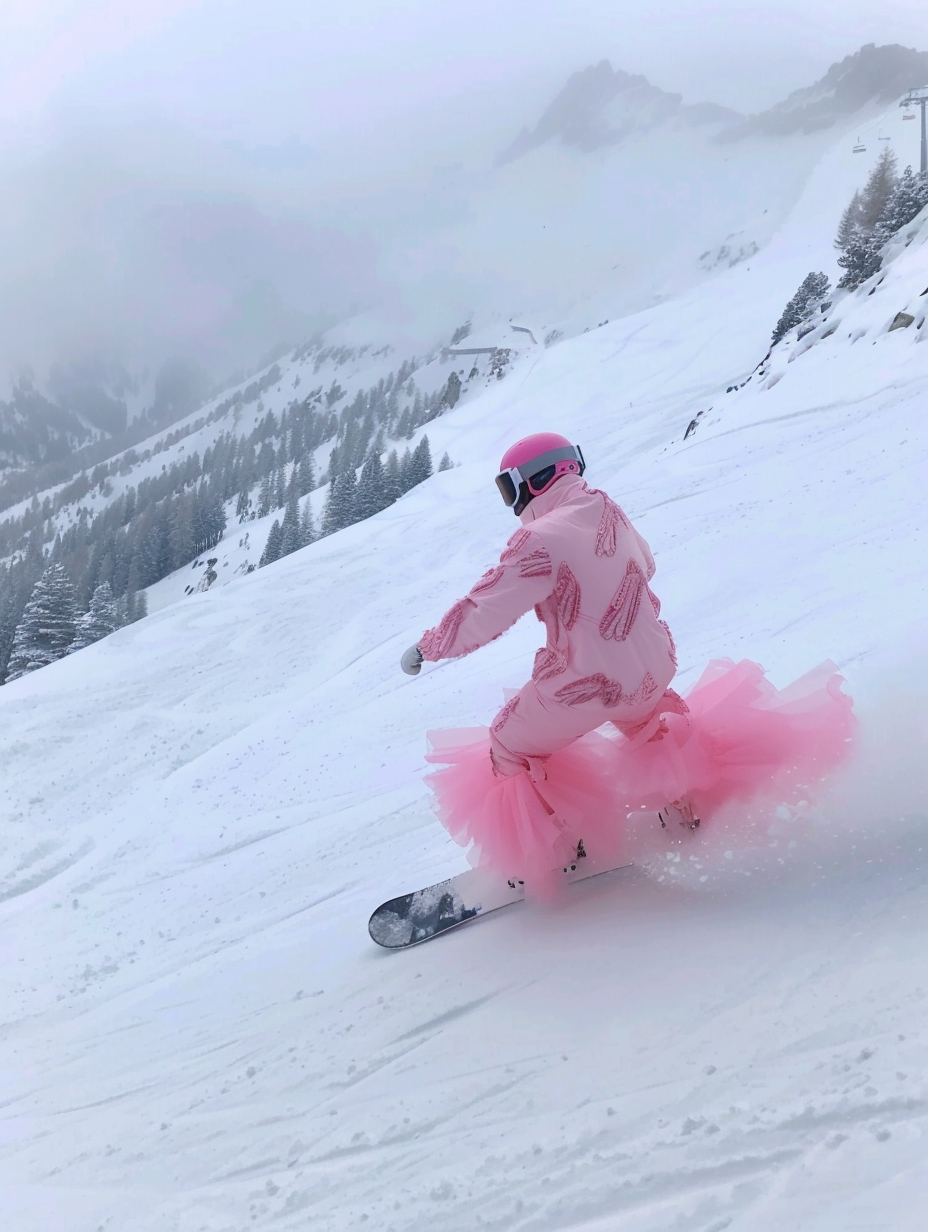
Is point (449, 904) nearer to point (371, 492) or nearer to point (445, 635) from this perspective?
point (445, 635)

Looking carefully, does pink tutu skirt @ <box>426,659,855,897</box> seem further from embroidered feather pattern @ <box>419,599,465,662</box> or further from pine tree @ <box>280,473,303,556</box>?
pine tree @ <box>280,473,303,556</box>

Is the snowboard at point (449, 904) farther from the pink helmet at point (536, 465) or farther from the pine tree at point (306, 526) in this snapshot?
the pine tree at point (306, 526)

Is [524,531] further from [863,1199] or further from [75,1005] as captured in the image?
[75,1005]

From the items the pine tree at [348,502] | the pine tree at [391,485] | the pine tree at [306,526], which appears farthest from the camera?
the pine tree at [306,526]

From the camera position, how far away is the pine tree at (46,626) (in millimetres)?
33375

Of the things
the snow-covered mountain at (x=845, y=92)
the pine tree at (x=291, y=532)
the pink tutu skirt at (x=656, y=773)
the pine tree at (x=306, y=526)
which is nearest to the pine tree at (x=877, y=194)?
the pink tutu skirt at (x=656, y=773)

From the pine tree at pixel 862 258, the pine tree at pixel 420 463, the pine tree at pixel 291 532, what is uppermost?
the pine tree at pixel 291 532

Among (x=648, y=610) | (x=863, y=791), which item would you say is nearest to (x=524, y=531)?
(x=648, y=610)

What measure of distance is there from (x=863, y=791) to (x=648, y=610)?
98 cm

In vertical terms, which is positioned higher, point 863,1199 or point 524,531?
point 524,531

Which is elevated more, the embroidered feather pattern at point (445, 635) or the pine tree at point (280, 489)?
Answer: the pine tree at point (280, 489)

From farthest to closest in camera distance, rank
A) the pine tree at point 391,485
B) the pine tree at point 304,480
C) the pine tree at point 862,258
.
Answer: the pine tree at point 304,480, the pine tree at point 391,485, the pine tree at point 862,258

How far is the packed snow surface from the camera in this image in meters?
1.79

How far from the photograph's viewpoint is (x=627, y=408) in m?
29.7
